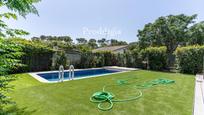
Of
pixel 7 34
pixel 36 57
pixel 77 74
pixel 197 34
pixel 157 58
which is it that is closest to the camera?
pixel 7 34

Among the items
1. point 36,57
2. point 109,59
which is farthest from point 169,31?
point 36,57

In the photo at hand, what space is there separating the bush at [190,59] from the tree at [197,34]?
11.3m

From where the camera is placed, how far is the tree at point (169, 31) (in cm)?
2597

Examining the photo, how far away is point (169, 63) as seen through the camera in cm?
1959

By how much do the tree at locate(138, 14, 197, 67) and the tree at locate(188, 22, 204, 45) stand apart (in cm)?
87

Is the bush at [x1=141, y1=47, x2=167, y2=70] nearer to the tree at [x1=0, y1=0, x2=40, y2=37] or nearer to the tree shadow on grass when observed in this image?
the tree shadow on grass

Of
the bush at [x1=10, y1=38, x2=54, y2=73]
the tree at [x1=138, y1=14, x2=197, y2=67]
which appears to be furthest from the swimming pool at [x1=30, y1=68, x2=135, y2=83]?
the tree at [x1=138, y1=14, x2=197, y2=67]

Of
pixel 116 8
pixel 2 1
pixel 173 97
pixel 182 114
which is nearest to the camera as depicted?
pixel 2 1

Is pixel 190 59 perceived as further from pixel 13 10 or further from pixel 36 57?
pixel 13 10

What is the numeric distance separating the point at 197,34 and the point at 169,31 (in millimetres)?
3903

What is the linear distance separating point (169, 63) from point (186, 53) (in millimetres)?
4279

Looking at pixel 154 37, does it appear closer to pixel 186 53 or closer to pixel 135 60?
pixel 135 60

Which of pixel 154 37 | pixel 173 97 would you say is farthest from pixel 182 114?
pixel 154 37

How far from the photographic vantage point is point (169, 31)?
26125mm
